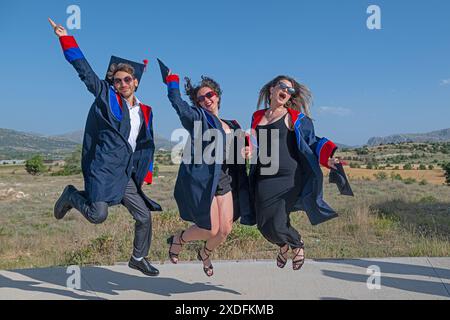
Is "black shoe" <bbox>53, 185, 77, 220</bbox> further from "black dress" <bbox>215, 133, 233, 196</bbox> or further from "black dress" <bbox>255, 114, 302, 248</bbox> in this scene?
"black dress" <bbox>255, 114, 302, 248</bbox>

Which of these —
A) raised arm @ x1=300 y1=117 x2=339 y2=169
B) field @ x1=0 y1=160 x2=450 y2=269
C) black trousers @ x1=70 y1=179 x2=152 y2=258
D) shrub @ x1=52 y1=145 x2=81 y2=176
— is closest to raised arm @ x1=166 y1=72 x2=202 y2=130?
black trousers @ x1=70 y1=179 x2=152 y2=258

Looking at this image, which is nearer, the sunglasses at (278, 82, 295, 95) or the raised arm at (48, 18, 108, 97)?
the raised arm at (48, 18, 108, 97)

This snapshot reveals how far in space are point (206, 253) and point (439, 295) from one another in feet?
7.16

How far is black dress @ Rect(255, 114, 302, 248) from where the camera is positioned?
4.21 metres

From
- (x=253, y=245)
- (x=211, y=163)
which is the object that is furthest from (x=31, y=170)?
(x=211, y=163)

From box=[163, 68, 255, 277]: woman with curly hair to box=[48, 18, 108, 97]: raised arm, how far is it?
0.65 m

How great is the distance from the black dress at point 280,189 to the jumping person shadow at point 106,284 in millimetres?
823

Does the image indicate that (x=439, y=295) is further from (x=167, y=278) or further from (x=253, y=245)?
(x=253, y=245)

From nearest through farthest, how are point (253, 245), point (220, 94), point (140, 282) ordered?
point (220, 94)
point (140, 282)
point (253, 245)

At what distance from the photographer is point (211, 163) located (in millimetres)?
4180

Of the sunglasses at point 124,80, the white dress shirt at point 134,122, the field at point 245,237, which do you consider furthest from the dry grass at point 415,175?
the sunglasses at point 124,80

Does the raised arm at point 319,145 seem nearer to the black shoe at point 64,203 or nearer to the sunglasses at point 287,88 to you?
the sunglasses at point 287,88
